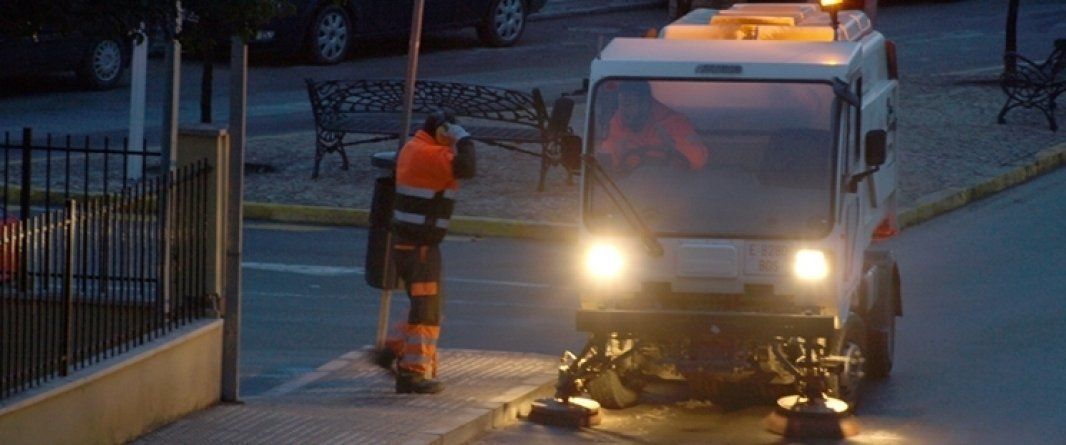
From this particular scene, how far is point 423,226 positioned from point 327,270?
4772 millimetres

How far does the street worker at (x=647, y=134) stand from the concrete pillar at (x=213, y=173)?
2.12 meters

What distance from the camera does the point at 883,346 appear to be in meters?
12.7

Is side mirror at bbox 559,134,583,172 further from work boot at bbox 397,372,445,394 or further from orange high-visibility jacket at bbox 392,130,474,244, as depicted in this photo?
work boot at bbox 397,372,445,394

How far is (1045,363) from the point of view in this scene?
13062 mm

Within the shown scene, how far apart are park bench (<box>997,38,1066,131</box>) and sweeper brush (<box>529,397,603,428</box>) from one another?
43.7 ft

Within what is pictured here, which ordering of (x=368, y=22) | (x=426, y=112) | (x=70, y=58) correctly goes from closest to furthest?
A: (x=426, y=112)
(x=70, y=58)
(x=368, y=22)

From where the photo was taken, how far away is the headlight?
11.5 m

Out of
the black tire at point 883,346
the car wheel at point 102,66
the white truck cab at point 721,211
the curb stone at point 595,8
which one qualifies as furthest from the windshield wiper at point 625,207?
the curb stone at point 595,8

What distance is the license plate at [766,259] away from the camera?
11.3 m

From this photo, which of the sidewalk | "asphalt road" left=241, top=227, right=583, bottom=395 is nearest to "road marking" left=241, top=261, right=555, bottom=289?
"asphalt road" left=241, top=227, right=583, bottom=395

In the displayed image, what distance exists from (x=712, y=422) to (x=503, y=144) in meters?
9.37

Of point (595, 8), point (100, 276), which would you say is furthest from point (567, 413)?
point (595, 8)

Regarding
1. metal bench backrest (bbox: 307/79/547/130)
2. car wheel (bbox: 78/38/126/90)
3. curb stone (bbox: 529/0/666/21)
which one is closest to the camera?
metal bench backrest (bbox: 307/79/547/130)

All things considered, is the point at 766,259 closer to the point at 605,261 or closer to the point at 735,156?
the point at 735,156
